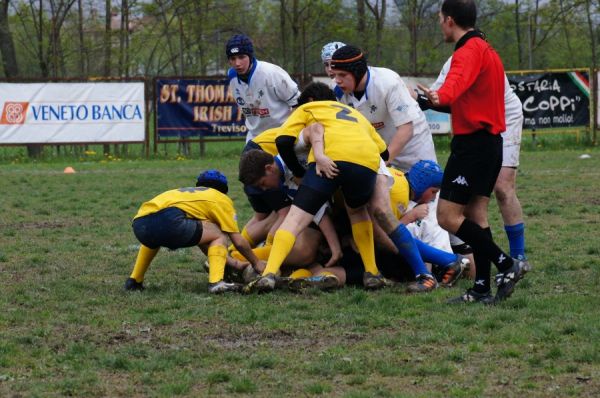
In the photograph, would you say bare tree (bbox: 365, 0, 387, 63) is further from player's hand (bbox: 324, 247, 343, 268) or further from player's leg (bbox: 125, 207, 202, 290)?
player's leg (bbox: 125, 207, 202, 290)

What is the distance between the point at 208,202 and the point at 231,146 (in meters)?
18.9

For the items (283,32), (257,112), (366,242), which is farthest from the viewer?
(283,32)

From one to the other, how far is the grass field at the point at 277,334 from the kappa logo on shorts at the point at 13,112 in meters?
12.9

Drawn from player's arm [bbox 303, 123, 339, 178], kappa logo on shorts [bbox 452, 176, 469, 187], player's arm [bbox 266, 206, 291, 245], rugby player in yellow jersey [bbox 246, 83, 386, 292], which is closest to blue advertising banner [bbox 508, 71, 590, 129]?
player's arm [bbox 266, 206, 291, 245]

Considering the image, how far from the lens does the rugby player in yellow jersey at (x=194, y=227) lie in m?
7.06

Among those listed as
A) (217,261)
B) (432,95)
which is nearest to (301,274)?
(217,261)

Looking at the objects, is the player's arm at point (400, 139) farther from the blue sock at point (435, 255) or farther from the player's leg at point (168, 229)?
the player's leg at point (168, 229)

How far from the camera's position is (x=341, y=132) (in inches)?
275

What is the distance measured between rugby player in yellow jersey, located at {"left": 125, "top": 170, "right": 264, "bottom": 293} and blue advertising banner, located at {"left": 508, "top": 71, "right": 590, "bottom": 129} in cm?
1749

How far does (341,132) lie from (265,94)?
2155mm

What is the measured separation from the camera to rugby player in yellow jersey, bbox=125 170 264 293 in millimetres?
7059

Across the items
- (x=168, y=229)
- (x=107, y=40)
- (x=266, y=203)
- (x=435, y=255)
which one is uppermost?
(x=107, y=40)

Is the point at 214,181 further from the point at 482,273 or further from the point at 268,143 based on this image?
the point at 482,273

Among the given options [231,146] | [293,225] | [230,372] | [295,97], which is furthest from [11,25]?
[230,372]
